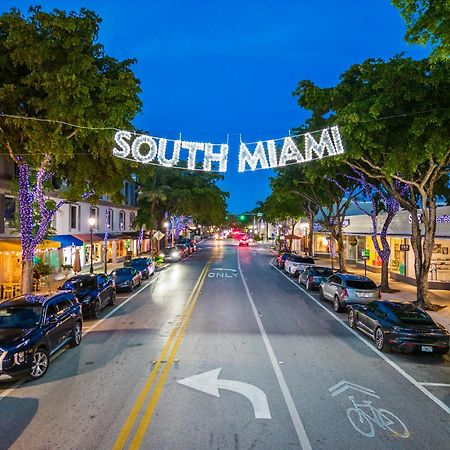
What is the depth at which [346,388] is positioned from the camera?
9.29 metres

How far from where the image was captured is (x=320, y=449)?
659cm

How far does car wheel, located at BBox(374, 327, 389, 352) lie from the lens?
12.1 m

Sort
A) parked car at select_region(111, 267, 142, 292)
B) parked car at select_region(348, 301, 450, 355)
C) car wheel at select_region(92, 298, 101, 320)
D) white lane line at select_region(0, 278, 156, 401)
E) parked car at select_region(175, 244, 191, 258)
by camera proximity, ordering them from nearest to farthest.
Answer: white lane line at select_region(0, 278, 156, 401), parked car at select_region(348, 301, 450, 355), car wheel at select_region(92, 298, 101, 320), parked car at select_region(111, 267, 142, 292), parked car at select_region(175, 244, 191, 258)

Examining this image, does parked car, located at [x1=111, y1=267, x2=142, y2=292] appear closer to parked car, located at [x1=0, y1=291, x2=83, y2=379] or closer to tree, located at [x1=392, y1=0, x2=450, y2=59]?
parked car, located at [x1=0, y1=291, x2=83, y2=379]

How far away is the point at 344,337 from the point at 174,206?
42530 mm

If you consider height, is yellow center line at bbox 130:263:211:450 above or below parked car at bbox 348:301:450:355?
below

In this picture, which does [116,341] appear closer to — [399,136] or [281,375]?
[281,375]

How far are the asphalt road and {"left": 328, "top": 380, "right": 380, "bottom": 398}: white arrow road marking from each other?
0.14ft

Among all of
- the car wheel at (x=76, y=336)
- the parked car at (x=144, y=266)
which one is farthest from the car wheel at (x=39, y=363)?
the parked car at (x=144, y=266)

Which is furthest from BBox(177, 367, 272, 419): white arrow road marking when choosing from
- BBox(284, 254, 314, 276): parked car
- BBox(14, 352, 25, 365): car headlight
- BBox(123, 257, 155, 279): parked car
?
BBox(284, 254, 314, 276): parked car

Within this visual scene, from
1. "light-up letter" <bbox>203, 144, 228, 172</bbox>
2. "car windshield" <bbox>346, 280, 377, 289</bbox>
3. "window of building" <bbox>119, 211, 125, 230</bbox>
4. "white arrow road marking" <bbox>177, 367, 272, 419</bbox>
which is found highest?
"light-up letter" <bbox>203, 144, 228, 172</bbox>

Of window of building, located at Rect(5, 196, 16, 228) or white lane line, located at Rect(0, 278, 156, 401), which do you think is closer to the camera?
white lane line, located at Rect(0, 278, 156, 401)

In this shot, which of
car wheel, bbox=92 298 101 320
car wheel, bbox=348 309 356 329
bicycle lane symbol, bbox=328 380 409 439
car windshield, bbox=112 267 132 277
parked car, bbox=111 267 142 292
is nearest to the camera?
bicycle lane symbol, bbox=328 380 409 439

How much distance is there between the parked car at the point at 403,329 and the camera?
11.5 metres
